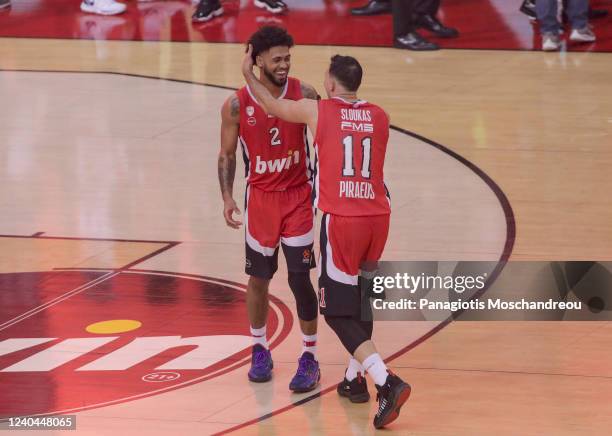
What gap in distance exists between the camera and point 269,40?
23.2 ft

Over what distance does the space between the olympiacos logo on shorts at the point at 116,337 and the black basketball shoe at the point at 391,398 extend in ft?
3.99

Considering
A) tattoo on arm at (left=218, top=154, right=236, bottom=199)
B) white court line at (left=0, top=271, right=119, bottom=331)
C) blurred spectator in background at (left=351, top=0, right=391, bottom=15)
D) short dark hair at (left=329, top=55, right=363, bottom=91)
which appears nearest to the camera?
short dark hair at (left=329, top=55, right=363, bottom=91)

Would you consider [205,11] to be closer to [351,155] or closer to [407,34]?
[407,34]

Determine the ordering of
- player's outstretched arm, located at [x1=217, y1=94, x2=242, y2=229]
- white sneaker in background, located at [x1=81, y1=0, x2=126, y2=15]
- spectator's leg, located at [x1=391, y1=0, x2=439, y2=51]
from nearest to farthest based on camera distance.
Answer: player's outstretched arm, located at [x1=217, y1=94, x2=242, y2=229]
spectator's leg, located at [x1=391, y1=0, x2=439, y2=51]
white sneaker in background, located at [x1=81, y1=0, x2=126, y2=15]

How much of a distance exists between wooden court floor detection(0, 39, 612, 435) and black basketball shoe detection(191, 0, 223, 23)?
1.43m

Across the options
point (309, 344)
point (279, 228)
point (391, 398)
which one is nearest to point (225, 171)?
point (279, 228)

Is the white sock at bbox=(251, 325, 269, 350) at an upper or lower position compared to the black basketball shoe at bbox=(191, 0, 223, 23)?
upper

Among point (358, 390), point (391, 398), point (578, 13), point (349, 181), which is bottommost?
point (578, 13)

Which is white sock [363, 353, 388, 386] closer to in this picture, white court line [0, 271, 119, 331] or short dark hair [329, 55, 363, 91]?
short dark hair [329, 55, 363, 91]

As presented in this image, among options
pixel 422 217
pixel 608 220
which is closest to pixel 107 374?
pixel 422 217

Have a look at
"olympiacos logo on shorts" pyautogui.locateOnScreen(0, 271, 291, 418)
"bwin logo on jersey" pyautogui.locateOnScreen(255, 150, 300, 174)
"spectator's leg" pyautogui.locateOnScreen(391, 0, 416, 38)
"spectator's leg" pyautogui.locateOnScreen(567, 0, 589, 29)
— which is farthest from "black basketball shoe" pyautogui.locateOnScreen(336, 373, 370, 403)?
"spectator's leg" pyautogui.locateOnScreen(567, 0, 589, 29)

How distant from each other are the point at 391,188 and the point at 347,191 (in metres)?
4.50

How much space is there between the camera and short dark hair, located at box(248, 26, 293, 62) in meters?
7.10

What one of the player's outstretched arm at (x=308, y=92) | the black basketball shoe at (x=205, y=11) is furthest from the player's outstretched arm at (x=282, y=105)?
the black basketball shoe at (x=205, y=11)
